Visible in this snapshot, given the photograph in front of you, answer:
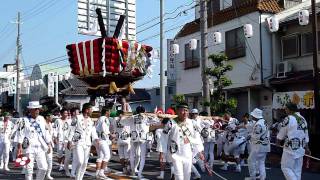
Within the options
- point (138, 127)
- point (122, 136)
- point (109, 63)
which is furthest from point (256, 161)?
point (109, 63)

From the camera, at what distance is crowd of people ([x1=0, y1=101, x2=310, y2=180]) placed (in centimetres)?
881

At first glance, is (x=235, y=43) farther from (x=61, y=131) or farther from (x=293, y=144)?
(x=293, y=144)

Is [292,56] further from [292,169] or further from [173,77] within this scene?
[292,169]

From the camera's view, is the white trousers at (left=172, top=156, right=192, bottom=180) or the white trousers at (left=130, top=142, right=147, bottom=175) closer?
the white trousers at (left=172, top=156, right=192, bottom=180)

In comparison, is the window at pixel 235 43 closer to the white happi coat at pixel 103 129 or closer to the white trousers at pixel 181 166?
the white happi coat at pixel 103 129

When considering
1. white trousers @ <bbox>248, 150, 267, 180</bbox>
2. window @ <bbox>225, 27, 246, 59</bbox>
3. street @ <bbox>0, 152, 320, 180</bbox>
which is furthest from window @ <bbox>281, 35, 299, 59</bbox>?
white trousers @ <bbox>248, 150, 267, 180</bbox>

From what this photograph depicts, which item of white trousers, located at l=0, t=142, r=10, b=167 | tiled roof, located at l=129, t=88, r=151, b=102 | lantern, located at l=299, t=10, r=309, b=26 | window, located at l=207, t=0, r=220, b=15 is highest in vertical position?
window, located at l=207, t=0, r=220, b=15

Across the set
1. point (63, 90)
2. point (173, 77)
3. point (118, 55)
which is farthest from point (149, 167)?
point (63, 90)

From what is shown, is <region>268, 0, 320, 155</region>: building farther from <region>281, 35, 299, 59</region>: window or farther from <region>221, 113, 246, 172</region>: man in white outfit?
<region>221, 113, 246, 172</region>: man in white outfit

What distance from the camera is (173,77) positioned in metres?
31.8

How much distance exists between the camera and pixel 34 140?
976cm

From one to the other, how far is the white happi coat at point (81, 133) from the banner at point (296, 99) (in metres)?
12.1

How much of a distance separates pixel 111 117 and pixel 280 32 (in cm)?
1275

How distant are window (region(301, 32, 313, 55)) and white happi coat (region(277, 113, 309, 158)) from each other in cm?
1365
